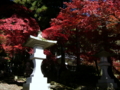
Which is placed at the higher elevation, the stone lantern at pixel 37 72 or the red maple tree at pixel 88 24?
the red maple tree at pixel 88 24

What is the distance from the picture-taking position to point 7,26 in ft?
21.7

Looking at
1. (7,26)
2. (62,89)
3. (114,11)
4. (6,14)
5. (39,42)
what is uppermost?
(6,14)

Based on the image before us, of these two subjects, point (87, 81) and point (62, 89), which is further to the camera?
point (87, 81)

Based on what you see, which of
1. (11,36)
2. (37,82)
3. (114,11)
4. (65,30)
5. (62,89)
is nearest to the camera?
(37,82)

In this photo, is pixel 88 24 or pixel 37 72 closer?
pixel 37 72

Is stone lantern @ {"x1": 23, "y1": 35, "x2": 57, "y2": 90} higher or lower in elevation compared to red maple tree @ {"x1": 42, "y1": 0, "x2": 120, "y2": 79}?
lower

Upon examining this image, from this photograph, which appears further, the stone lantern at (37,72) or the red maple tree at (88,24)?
the red maple tree at (88,24)

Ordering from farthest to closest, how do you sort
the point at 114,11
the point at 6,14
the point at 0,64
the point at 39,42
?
the point at 0,64 → the point at 6,14 → the point at 114,11 → the point at 39,42

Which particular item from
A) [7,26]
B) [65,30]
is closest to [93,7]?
[65,30]

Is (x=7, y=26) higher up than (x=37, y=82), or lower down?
higher up

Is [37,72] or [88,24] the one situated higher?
[88,24]

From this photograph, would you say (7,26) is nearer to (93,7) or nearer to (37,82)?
(37,82)

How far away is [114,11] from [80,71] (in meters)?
4.64

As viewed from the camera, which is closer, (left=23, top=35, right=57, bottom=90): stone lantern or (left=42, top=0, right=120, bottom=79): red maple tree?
(left=23, top=35, right=57, bottom=90): stone lantern
